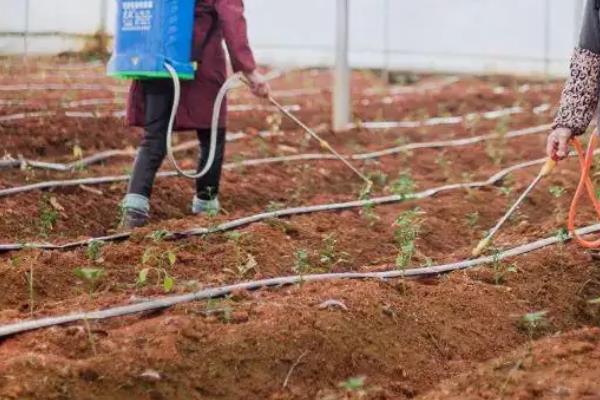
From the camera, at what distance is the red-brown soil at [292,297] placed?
11.0 ft

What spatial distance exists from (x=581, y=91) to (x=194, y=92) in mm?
2043

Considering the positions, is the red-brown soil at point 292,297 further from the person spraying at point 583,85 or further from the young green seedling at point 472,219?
the person spraying at point 583,85

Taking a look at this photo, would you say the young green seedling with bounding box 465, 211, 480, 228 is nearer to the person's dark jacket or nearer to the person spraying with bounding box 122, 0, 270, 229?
the person spraying with bounding box 122, 0, 270, 229

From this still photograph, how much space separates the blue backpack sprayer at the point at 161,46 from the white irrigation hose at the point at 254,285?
4.14 feet

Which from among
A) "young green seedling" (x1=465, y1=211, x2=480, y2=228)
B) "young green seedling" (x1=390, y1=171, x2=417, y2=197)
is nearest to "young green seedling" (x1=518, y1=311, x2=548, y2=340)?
"young green seedling" (x1=465, y1=211, x2=480, y2=228)

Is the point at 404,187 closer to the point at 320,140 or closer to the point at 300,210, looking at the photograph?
the point at 320,140

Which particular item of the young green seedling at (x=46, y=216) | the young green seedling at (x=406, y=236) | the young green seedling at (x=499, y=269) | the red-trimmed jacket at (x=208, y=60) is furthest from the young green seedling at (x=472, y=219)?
the young green seedling at (x=46, y=216)

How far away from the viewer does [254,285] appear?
4.09 metres

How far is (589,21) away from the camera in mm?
4098

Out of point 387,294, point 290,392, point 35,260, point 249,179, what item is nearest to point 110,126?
point 249,179

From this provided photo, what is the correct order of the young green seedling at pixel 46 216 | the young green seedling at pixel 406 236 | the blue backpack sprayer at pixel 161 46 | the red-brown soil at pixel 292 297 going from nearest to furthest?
the red-brown soil at pixel 292 297 → the young green seedling at pixel 406 236 → the young green seedling at pixel 46 216 → the blue backpack sprayer at pixel 161 46

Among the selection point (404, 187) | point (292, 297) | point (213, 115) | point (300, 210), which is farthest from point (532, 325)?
point (404, 187)

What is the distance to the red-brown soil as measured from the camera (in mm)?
3338

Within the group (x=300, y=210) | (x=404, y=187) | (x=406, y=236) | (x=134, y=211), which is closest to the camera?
(x=406, y=236)
